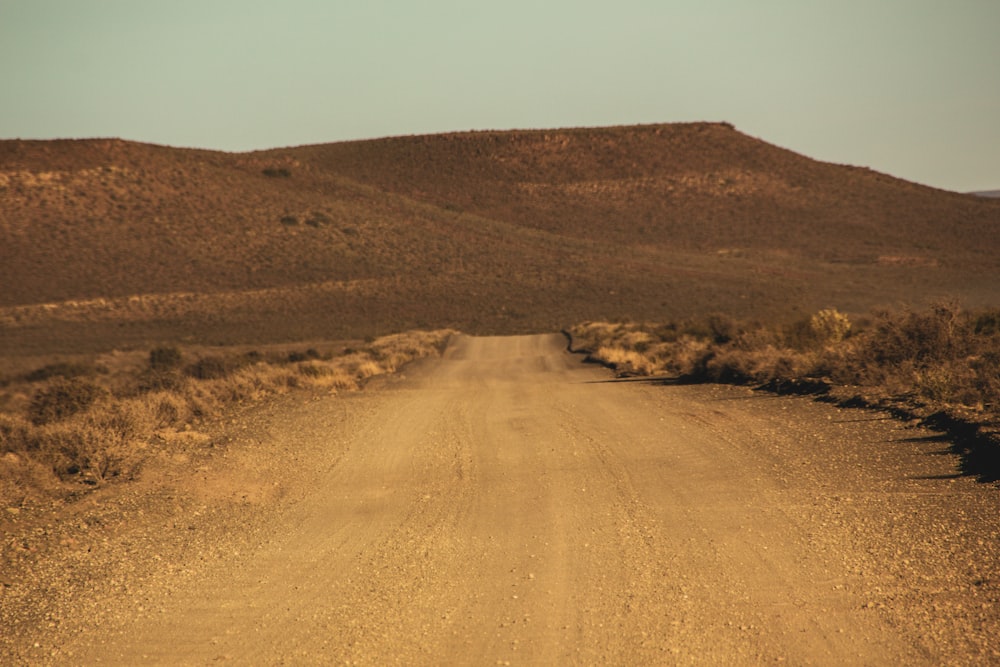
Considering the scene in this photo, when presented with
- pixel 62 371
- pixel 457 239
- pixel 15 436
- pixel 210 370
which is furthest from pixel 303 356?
pixel 457 239

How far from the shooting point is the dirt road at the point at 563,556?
20.4 feet

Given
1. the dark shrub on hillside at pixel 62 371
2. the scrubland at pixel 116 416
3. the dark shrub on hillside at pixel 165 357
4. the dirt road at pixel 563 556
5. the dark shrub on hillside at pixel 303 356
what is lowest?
the dark shrub on hillside at pixel 62 371

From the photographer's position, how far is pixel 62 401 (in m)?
16.2

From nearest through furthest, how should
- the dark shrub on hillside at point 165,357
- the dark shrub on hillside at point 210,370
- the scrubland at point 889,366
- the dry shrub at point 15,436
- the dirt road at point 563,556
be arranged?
the dirt road at point 563,556 < the scrubland at point 889,366 < the dry shrub at point 15,436 < the dark shrub on hillside at point 210,370 < the dark shrub on hillside at point 165,357

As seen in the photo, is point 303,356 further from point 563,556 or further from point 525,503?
point 563,556

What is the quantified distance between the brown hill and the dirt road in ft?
147

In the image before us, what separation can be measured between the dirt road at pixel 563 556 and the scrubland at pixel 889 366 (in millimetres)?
641

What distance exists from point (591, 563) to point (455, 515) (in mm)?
2344

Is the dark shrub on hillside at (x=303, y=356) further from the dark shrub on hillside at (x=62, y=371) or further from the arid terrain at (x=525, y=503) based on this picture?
the dark shrub on hillside at (x=62, y=371)

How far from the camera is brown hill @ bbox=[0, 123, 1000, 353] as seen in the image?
204 ft

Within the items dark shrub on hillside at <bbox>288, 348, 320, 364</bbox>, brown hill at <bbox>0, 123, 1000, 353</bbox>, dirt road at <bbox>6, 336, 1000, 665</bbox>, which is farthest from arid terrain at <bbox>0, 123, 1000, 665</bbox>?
brown hill at <bbox>0, 123, 1000, 353</bbox>

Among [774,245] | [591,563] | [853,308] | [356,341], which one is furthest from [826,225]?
[591,563]

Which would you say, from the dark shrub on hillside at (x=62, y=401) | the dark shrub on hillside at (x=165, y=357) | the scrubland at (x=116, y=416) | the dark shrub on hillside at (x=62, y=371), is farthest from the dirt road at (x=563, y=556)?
the dark shrub on hillside at (x=165, y=357)

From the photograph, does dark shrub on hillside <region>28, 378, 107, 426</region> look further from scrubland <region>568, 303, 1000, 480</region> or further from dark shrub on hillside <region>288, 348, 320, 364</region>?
dark shrub on hillside <region>288, 348, 320, 364</region>
